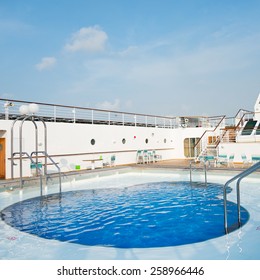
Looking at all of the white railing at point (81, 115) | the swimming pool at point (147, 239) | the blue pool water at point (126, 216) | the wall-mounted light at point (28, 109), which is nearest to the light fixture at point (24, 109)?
the wall-mounted light at point (28, 109)

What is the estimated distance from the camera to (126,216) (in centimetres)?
556

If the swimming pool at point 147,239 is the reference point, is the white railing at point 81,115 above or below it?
above

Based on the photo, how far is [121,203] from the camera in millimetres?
6699

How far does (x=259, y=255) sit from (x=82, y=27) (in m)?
12.0

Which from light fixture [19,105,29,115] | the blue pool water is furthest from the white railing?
the blue pool water

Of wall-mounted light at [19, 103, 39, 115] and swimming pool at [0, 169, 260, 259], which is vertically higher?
wall-mounted light at [19, 103, 39, 115]

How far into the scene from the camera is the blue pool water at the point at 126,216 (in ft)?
14.1

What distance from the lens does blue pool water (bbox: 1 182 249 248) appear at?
4.29m

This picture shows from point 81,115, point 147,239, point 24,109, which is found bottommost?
point 147,239

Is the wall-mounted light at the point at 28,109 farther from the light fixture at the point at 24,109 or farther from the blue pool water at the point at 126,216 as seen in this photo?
the blue pool water at the point at 126,216

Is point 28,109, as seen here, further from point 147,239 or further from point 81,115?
point 147,239

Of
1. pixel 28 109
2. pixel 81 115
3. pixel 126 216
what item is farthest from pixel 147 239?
pixel 81 115

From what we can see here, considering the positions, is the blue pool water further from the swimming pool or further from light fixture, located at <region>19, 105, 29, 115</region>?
light fixture, located at <region>19, 105, 29, 115</region>
